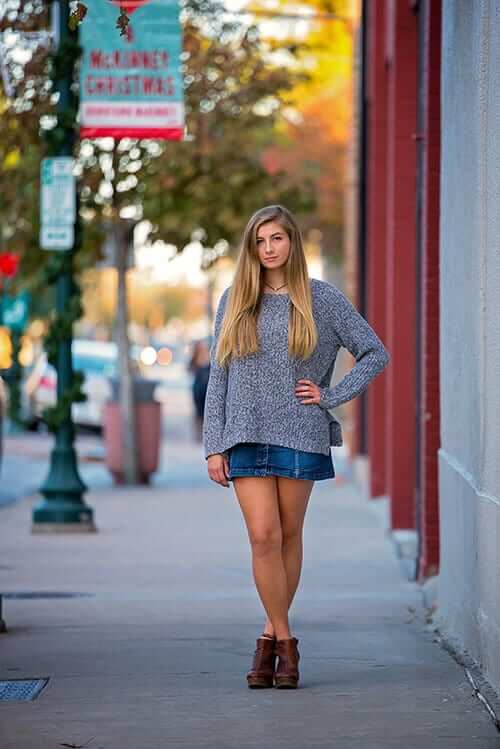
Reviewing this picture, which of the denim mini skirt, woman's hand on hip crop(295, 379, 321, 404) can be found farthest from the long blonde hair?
the denim mini skirt

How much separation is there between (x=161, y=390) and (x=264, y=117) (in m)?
38.5

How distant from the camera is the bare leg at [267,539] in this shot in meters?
6.83

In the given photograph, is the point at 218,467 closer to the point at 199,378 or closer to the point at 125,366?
the point at 125,366

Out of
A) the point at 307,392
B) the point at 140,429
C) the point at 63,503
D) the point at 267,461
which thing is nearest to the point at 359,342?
the point at 307,392

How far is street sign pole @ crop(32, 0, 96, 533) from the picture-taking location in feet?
46.6

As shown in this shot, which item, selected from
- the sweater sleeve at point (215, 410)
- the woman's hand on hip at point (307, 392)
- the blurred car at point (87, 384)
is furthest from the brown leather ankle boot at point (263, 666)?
the blurred car at point (87, 384)

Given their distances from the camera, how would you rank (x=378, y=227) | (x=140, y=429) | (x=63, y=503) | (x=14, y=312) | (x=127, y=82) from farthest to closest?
(x=14, y=312) → (x=140, y=429) → (x=378, y=227) → (x=63, y=503) → (x=127, y=82)

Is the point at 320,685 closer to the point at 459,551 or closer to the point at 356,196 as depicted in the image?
the point at 459,551

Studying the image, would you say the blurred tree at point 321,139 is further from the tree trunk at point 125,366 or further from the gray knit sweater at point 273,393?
the gray knit sweater at point 273,393

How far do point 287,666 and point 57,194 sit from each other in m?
7.92

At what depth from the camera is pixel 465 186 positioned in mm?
7668

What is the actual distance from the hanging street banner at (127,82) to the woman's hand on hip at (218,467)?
696cm

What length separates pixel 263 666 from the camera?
6945mm

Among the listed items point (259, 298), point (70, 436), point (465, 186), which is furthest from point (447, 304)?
point (70, 436)
